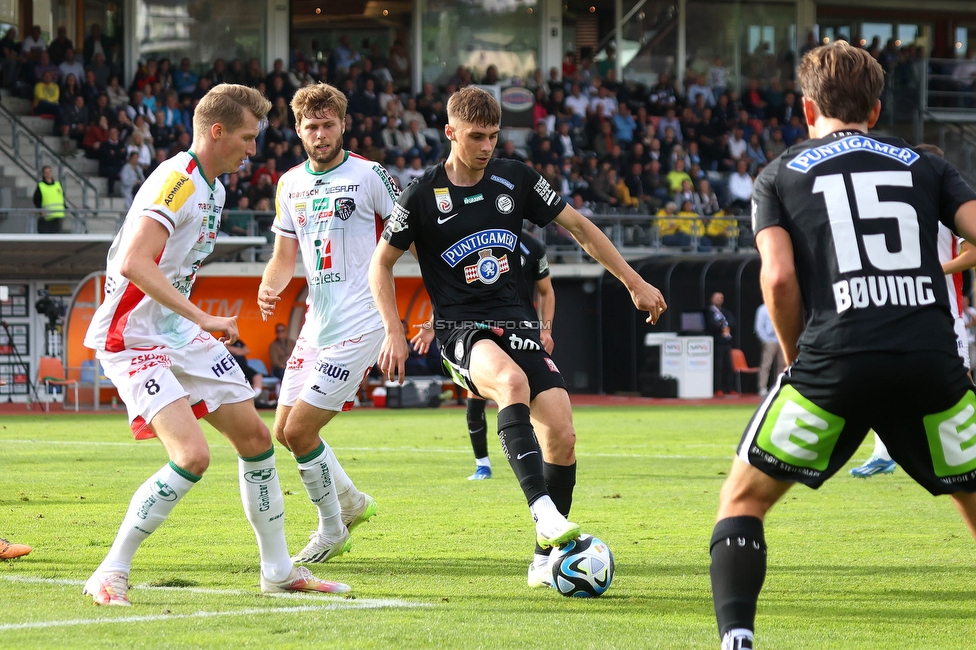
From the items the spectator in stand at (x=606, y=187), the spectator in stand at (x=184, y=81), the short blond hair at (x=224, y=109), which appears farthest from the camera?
the spectator in stand at (x=606, y=187)

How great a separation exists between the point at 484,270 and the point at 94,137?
23165mm

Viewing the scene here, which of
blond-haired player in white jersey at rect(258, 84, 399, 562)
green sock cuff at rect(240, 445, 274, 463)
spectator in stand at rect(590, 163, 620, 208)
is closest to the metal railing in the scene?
spectator in stand at rect(590, 163, 620, 208)

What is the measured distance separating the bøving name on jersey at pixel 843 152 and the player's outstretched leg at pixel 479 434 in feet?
24.5

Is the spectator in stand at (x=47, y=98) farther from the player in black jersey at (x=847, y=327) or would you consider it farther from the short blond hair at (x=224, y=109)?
the player in black jersey at (x=847, y=327)

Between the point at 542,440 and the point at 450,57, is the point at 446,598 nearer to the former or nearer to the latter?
the point at 542,440

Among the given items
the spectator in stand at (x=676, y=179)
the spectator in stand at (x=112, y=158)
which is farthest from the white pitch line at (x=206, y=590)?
the spectator in stand at (x=676, y=179)

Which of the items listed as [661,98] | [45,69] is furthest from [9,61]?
[661,98]

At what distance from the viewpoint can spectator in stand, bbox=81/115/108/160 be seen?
1088 inches

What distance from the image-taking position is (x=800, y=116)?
3659cm

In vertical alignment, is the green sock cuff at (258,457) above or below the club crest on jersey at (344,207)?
below

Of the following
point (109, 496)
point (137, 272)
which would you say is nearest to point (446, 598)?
point (137, 272)

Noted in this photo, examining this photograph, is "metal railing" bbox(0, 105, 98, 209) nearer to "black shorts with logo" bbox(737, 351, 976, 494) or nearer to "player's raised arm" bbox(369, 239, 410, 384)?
"player's raised arm" bbox(369, 239, 410, 384)

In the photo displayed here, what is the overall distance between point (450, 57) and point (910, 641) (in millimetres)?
33270

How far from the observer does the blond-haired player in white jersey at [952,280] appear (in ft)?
23.4
